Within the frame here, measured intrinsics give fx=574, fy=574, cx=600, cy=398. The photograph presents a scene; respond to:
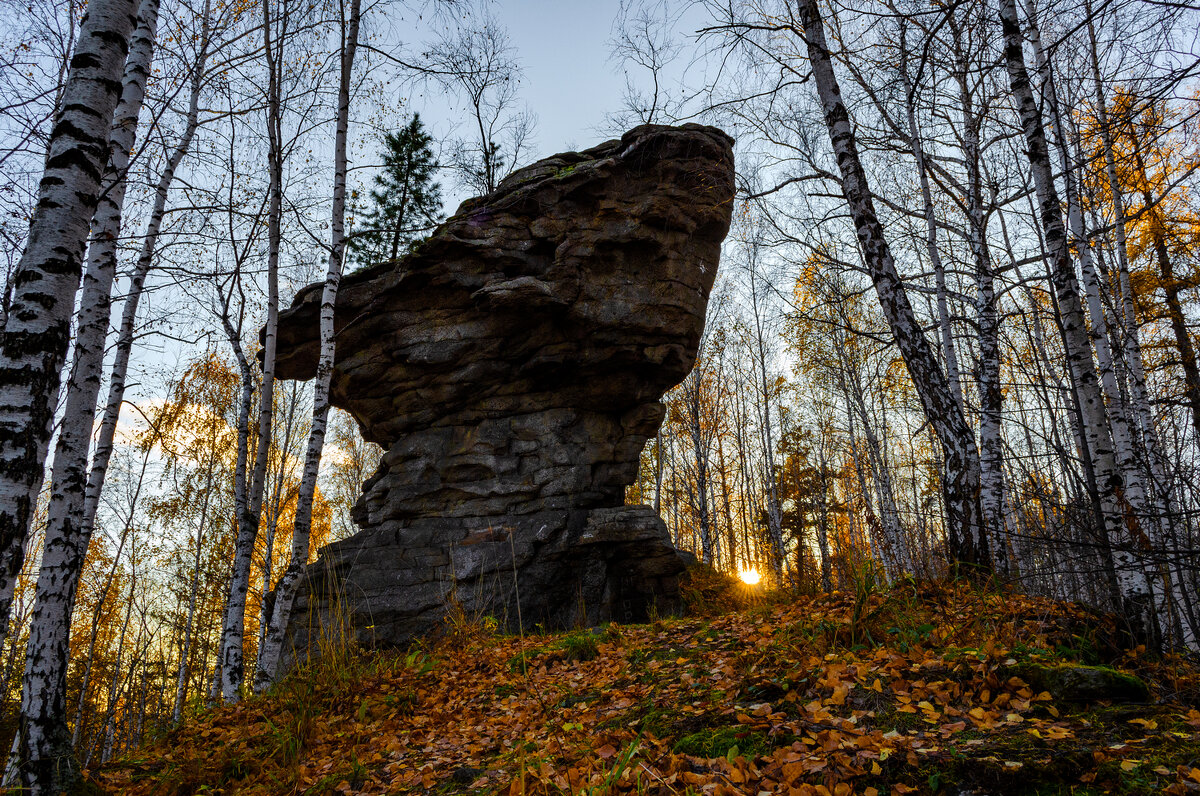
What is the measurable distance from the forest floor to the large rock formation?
4865 mm

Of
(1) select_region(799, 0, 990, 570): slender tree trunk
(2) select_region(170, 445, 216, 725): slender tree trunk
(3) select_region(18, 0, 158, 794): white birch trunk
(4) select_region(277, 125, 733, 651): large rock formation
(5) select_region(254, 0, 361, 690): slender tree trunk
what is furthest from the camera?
(2) select_region(170, 445, 216, 725): slender tree trunk

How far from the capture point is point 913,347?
5.65 metres

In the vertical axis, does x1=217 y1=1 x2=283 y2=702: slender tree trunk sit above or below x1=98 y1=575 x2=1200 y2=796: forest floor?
above

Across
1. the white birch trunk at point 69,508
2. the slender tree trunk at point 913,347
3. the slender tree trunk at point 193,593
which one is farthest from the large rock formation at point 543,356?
the slender tree trunk at point 193,593

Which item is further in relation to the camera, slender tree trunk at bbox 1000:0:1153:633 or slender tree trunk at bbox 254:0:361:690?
slender tree trunk at bbox 254:0:361:690

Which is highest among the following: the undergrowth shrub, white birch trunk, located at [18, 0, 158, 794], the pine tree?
the pine tree

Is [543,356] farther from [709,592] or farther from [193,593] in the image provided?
[193,593]

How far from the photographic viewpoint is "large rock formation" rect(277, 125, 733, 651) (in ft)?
35.6

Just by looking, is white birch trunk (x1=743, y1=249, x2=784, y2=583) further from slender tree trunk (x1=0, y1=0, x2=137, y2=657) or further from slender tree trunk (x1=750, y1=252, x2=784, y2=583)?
slender tree trunk (x1=0, y1=0, x2=137, y2=657)

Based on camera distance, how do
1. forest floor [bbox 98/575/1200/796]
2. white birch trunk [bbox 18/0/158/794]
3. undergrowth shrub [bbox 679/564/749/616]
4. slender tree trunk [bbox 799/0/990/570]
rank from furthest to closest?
1. undergrowth shrub [bbox 679/564/749/616]
2. slender tree trunk [bbox 799/0/990/570]
3. white birch trunk [bbox 18/0/158/794]
4. forest floor [bbox 98/575/1200/796]

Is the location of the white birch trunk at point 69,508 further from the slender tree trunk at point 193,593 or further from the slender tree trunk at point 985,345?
the slender tree trunk at point 193,593

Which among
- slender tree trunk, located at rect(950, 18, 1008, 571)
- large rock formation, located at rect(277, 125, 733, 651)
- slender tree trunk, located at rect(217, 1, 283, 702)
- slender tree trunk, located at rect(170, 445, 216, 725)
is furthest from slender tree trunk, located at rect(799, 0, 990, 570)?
slender tree trunk, located at rect(170, 445, 216, 725)

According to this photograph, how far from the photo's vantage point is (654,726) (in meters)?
3.33

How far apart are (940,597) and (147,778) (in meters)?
6.10
